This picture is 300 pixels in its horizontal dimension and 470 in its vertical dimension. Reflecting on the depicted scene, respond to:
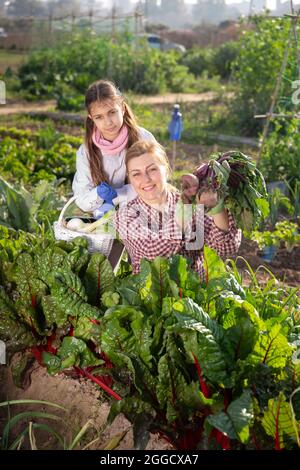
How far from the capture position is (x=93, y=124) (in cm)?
327

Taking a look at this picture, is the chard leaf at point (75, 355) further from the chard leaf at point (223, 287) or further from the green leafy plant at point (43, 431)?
the chard leaf at point (223, 287)

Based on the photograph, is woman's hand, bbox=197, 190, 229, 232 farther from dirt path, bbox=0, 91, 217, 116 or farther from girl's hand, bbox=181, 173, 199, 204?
dirt path, bbox=0, 91, 217, 116

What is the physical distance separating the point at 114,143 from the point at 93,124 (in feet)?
0.57

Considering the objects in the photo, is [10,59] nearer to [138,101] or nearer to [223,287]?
[138,101]

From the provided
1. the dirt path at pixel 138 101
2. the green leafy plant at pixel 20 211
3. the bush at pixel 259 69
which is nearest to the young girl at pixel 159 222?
the green leafy plant at pixel 20 211

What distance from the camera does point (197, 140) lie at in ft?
29.8

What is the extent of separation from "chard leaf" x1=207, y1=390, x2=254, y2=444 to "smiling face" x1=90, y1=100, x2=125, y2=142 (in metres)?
1.64

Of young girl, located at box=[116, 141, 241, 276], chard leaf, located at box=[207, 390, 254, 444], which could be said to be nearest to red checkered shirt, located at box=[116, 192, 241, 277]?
young girl, located at box=[116, 141, 241, 276]

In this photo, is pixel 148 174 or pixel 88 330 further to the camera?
pixel 148 174

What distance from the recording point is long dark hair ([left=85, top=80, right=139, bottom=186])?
3.13 meters

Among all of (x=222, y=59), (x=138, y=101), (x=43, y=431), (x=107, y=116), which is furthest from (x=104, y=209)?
(x=222, y=59)

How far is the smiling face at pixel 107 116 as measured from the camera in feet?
10.2
